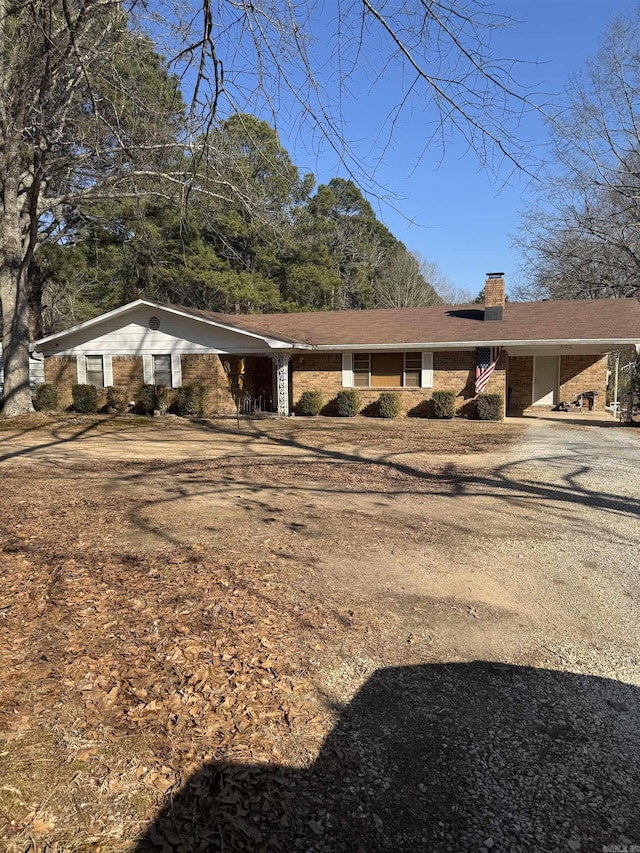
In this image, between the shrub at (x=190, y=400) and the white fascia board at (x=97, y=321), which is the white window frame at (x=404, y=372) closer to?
the shrub at (x=190, y=400)

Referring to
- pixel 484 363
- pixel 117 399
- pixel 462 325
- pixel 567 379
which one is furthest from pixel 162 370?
pixel 567 379

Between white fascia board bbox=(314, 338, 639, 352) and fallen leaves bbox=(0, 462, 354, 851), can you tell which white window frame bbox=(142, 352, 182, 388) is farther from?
fallen leaves bbox=(0, 462, 354, 851)

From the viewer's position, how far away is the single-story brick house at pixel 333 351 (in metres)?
18.2

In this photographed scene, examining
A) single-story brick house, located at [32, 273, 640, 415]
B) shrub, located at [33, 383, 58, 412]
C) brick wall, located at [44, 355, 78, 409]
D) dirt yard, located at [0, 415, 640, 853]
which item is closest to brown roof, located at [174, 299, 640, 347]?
single-story brick house, located at [32, 273, 640, 415]

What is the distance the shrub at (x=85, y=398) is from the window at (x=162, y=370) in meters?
2.25

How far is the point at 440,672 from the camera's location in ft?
10.0

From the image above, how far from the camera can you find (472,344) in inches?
700

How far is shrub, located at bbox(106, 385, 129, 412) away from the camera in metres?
19.3

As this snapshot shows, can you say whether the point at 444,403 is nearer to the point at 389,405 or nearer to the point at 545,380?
the point at 389,405

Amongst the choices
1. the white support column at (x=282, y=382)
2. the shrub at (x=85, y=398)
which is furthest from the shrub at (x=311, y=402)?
the shrub at (x=85, y=398)

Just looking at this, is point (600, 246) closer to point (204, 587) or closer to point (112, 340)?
point (112, 340)

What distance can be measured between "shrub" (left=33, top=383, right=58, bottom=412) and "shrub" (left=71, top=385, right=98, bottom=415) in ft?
2.84

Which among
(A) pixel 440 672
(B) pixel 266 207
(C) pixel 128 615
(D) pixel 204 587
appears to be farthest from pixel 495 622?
(B) pixel 266 207

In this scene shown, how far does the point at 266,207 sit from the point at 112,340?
13239 millimetres
